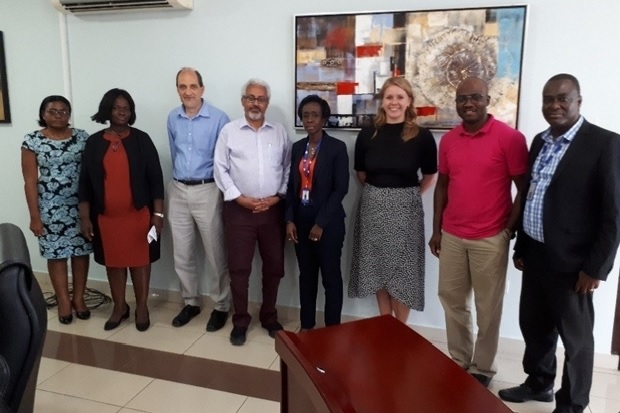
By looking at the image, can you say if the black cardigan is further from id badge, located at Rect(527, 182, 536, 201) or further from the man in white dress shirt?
id badge, located at Rect(527, 182, 536, 201)

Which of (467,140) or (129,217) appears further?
(129,217)

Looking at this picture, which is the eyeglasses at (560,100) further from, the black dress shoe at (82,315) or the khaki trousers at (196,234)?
the black dress shoe at (82,315)

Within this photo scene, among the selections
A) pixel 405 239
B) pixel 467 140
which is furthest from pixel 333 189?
pixel 467 140

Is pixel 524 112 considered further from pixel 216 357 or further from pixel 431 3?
pixel 216 357

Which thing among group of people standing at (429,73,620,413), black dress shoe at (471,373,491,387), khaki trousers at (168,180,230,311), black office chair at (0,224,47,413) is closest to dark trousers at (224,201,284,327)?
khaki trousers at (168,180,230,311)

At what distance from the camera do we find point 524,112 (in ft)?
9.00

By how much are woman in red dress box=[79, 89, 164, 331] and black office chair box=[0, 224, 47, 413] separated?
1975mm

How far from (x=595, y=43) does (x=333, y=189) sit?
1.62m

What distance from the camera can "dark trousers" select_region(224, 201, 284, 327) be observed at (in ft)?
9.77

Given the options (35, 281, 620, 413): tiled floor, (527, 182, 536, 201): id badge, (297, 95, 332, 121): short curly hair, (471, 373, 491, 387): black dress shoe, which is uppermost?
(297, 95, 332, 121): short curly hair

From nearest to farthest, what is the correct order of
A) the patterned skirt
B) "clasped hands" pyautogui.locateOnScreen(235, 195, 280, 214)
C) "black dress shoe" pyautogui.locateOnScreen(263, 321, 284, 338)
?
the patterned skirt → "clasped hands" pyautogui.locateOnScreen(235, 195, 280, 214) → "black dress shoe" pyautogui.locateOnScreen(263, 321, 284, 338)

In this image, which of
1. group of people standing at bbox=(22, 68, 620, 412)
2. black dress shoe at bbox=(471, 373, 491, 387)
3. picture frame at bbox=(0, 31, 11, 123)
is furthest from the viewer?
picture frame at bbox=(0, 31, 11, 123)

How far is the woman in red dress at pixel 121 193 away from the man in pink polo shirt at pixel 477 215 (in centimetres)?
181

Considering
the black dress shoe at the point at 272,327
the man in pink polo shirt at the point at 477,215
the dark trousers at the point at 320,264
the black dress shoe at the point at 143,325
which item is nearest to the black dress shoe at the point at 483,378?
the man in pink polo shirt at the point at 477,215
